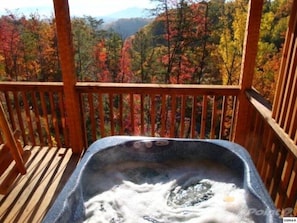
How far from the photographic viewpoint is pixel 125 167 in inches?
99.6

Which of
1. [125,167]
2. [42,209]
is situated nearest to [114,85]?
[125,167]

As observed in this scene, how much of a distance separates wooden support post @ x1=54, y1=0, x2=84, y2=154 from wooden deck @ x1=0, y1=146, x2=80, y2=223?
0.24 m

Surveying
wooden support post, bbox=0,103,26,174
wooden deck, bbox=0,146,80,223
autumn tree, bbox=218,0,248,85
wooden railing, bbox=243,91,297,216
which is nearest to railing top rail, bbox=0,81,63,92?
wooden support post, bbox=0,103,26,174

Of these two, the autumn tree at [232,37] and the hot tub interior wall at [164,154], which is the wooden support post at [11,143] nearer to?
the hot tub interior wall at [164,154]

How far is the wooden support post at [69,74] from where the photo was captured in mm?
2768

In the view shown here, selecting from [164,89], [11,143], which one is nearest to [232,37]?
[164,89]

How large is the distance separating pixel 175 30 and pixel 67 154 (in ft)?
21.6

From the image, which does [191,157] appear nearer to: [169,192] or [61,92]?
[169,192]

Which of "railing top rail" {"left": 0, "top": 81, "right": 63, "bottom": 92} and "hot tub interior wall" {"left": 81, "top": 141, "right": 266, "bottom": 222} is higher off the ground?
"railing top rail" {"left": 0, "top": 81, "right": 63, "bottom": 92}

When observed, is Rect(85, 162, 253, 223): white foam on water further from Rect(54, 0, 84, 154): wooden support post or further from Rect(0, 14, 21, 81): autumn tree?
Rect(0, 14, 21, 81): autumn tree

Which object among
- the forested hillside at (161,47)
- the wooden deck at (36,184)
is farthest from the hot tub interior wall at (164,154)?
the forested hillside at (161,47)

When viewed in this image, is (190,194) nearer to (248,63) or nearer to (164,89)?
(164,89)

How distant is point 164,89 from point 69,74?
3.46 ft

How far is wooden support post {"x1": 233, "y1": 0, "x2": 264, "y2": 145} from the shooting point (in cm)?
262
